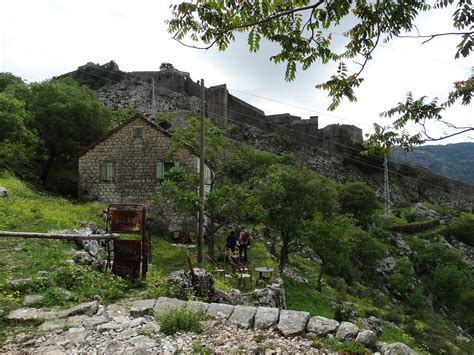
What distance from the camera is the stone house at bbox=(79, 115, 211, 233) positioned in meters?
23.5

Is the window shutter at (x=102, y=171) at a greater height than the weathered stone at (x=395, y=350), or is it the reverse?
the window shutter at (x=102, y=171)

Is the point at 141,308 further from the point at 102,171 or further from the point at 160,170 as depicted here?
the point at 102,171

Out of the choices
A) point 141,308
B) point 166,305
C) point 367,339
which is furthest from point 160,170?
point 367,339

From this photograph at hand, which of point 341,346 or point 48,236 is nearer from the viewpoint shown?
point 341,346

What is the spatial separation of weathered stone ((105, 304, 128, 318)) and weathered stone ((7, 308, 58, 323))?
914 millimetres

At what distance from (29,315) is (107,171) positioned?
18666mm

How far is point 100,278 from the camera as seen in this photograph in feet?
29.2

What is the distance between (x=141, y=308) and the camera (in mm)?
7227

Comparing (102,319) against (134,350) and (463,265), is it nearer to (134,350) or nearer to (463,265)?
(134,350)

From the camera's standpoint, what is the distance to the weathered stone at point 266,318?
22.1ft

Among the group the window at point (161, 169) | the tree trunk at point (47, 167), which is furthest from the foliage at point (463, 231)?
the tree trunk at point (47, 167)

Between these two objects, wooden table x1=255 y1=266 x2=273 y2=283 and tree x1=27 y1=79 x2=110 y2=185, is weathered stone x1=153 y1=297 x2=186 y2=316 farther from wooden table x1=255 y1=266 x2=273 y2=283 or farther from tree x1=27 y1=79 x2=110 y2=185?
tree x1=27 y1=79 x2=110 y2=185

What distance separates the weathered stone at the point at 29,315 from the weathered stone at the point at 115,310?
0.91 metres

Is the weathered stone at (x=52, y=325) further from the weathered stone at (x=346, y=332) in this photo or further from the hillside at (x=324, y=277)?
the weathered stone at (x=346, y=332)
